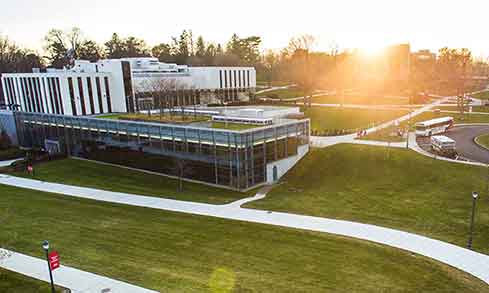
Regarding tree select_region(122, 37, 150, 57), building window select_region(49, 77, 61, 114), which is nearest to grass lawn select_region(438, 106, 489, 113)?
building window select_region(49, 77, 61, 114)

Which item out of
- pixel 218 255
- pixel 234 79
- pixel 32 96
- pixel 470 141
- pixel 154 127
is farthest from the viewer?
pixel 234 79

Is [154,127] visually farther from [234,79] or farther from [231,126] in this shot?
[234,79]

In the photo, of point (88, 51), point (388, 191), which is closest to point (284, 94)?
point (88, 51)

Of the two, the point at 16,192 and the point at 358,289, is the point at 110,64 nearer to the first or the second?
the point at 16,192

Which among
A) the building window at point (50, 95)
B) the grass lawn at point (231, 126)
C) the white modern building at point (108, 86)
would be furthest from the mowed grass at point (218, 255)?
the building window at point (50, 95)

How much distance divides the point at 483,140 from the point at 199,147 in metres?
29.3

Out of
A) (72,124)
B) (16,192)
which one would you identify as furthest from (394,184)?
(72,124)

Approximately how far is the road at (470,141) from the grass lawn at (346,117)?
9980mm

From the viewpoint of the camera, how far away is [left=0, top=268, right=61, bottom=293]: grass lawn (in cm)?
1483

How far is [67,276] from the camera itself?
16.0 metres

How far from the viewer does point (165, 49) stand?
104188mm

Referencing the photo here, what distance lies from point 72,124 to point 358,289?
37.7m

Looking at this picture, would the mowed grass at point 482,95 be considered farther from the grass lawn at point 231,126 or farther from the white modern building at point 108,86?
the grass lawn at point 231,126

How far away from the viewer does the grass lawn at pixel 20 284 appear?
14828mm
